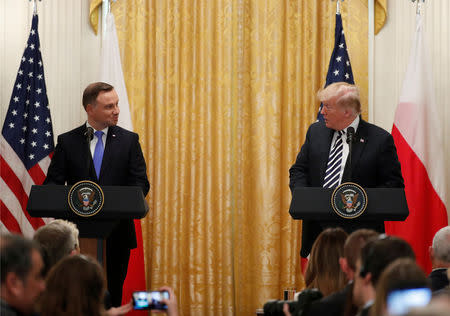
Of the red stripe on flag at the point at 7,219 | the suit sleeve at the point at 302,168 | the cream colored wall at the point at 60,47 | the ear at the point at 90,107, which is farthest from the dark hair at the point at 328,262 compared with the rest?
the cream colored wall at the point at 60,47

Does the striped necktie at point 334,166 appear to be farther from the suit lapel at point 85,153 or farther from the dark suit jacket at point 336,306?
the dark suit jacket at point 336,306

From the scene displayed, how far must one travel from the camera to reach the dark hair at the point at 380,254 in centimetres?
291

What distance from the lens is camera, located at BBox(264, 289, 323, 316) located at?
334cm

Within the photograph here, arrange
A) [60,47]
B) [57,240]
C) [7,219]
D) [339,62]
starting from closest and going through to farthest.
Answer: [57,240] → [7,219] → [339,62] → [60,47]

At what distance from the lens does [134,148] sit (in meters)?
5.74

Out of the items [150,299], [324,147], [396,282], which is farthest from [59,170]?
[396,282]

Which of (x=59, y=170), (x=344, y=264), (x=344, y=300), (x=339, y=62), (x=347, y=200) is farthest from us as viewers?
(x=339, y=62)

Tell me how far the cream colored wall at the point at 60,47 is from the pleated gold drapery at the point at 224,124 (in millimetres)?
417

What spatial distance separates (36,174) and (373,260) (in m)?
4.95

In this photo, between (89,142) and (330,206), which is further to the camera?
(89,142)

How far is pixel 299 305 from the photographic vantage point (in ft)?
11.0

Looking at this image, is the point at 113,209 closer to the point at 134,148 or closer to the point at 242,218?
the point at 134,148

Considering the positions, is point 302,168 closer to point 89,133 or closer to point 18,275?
point 89,133

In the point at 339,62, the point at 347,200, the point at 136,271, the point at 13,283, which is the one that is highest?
the point at 339,62
